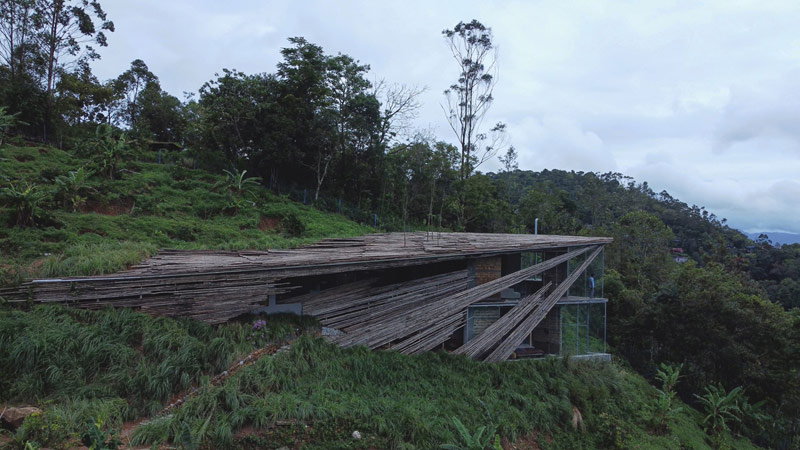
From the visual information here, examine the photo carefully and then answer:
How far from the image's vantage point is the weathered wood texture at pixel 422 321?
25.6 ft

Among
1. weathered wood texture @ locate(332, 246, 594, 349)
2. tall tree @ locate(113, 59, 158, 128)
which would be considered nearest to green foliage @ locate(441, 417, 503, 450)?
weathered wood texture @ locate(332, 246, 594, 349)

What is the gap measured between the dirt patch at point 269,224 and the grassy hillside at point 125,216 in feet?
0.13

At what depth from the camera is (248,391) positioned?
5480 mm

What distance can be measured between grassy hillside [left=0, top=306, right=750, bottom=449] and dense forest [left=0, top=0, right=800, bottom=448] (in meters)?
0.17

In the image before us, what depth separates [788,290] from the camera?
871 inches

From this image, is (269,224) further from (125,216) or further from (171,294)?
(171,294)

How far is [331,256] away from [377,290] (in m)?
1.26

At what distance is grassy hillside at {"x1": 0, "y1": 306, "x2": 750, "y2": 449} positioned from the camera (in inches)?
185

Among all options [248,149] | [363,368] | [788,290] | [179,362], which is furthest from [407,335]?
[788,290]

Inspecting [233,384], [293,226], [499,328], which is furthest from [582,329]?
[233,384]

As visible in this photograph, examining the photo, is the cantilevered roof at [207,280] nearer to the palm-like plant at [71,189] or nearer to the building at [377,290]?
the building at [377,290]

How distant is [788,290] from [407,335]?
80.5 feet

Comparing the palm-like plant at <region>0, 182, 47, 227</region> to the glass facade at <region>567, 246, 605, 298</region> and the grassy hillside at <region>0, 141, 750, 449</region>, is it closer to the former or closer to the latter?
the grassy hillside at <region>0, 141, 750, 449</region>

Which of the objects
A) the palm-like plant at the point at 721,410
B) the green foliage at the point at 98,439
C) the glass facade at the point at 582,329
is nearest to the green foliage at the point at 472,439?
the green foliage at the point at 98,439
